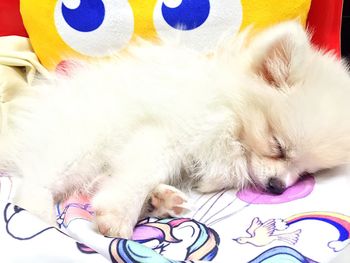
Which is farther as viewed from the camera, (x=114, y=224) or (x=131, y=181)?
(x=131, y=181)

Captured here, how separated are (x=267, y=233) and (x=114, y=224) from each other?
41 cm

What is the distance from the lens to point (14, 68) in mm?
1892

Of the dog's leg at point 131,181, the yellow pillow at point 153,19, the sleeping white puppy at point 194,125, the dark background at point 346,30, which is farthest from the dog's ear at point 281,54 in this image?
the dark background at point 346,30

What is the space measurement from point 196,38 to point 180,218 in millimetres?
742

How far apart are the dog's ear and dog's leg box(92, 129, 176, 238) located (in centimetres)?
40

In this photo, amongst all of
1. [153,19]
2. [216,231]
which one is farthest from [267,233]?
[153,19]

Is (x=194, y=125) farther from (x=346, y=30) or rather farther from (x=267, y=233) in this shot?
(x=346, y=30)

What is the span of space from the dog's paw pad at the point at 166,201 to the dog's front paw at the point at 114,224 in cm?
13

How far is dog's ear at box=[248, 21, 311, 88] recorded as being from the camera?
4.71 feet

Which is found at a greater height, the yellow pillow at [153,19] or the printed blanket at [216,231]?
the yellow pillow at [153,19]

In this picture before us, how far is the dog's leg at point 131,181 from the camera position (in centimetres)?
126

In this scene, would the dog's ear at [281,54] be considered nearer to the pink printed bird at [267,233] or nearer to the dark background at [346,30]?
the pink printed bird at [267,233]

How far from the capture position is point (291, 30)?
1413mm

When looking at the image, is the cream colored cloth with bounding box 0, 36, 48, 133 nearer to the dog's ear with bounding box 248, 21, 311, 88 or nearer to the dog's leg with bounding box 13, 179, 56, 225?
the dog's leg with bounding box 13, 179, 56, 225
